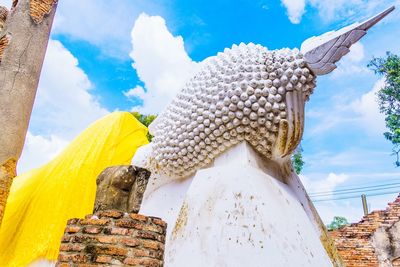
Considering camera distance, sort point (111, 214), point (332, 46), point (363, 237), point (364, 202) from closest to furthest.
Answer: point (111, 214)
point (332, 46)
point (363, 237)
point (364, 202)

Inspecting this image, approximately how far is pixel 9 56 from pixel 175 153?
10.1 ft

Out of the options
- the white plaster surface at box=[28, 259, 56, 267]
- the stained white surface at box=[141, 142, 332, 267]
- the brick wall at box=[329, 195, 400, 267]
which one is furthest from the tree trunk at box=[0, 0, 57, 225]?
the brick wall at box=[329, 195, 400, 267]

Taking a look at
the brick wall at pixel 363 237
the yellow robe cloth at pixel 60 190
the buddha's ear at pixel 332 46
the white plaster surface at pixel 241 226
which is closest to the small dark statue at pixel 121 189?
the white plaster surface at pixel 241 226

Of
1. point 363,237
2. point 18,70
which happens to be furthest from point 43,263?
point 363,237

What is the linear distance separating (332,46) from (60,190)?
2.84 m

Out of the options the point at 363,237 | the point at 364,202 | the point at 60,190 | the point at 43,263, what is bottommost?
the point at 43,263

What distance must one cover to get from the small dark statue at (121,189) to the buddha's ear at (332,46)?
4.87ft

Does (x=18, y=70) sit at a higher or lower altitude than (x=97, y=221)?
higher

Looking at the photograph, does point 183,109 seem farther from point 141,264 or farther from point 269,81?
point 141,264

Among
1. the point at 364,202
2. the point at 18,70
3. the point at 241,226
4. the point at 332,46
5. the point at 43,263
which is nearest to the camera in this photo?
the point at 241,226

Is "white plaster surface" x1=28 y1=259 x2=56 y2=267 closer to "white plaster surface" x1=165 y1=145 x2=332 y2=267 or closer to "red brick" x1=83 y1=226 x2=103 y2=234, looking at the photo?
"white plaster surface" x1=165 y1=145 x2=332 y2=267

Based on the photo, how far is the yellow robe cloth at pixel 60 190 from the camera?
3615mm

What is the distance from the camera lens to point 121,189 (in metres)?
1.97

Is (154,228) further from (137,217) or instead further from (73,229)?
(73,229)
